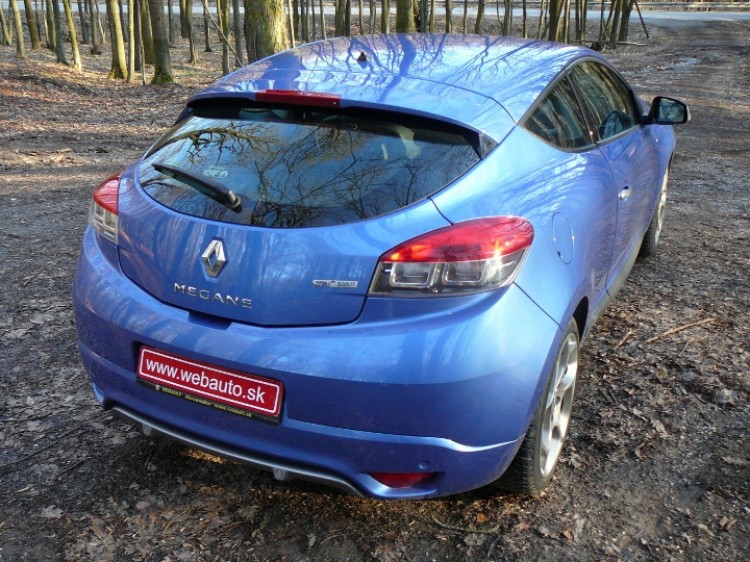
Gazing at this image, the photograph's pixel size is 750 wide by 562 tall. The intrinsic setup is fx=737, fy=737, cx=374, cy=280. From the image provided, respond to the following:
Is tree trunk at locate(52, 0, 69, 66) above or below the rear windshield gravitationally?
below

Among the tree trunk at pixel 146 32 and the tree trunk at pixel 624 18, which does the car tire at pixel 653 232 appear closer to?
the tree trunk at pixel 146 32

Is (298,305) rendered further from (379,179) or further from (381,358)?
(379,179)

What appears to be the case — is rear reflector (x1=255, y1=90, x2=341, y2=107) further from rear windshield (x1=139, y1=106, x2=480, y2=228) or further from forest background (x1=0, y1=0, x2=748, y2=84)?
forest background (x1=0, y1=0, x2=748, y2=84)

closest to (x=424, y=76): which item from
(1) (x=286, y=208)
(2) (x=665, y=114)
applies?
(1) (x=286, y=208)

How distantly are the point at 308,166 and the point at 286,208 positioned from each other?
0.21 meters

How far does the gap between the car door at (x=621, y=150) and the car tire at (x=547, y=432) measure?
85 cm

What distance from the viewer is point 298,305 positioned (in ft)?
7.70

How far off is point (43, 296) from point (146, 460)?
2.09m

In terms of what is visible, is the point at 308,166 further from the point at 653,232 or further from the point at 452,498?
the point at 653,232

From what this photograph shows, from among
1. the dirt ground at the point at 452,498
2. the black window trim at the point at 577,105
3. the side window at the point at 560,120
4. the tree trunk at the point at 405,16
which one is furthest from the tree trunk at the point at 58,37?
the side window at the point at 560,120

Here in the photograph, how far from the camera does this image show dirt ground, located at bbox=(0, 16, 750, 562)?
266cm

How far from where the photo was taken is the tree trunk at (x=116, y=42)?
55.6 ft

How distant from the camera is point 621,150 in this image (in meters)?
3.93

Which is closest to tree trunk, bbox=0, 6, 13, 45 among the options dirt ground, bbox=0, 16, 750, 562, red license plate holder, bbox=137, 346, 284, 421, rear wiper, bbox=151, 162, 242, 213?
dirt ground, bbox=0, 16, 750, 562
